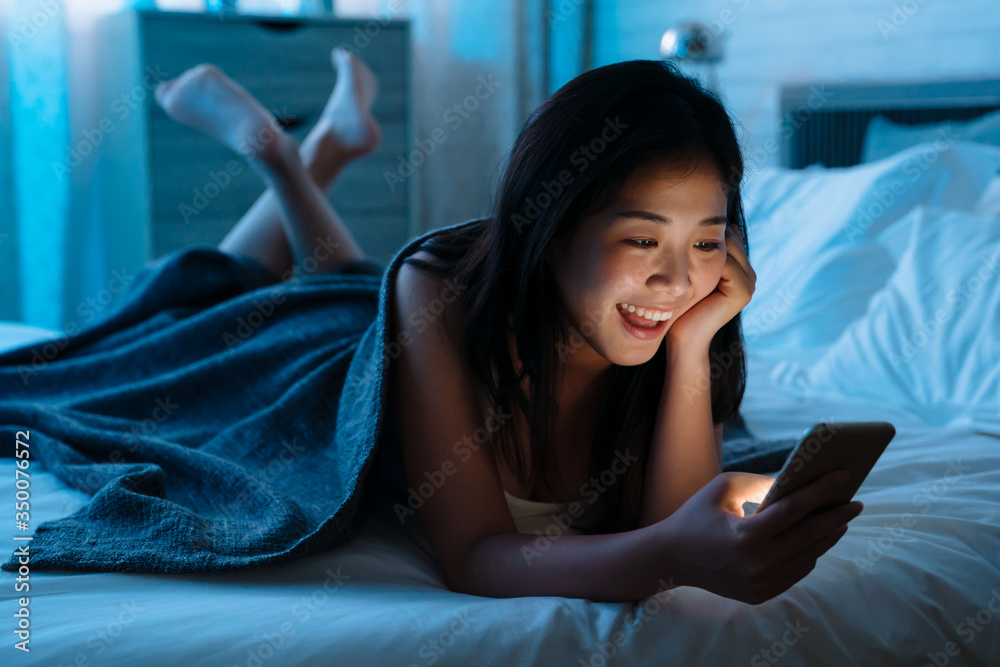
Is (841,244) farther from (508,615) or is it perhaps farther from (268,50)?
(268,50)

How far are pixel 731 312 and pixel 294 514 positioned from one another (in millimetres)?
511

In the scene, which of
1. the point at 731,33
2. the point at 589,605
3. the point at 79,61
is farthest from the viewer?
the point at 79,61

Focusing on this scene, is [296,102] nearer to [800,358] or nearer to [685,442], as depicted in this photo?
[800,358]

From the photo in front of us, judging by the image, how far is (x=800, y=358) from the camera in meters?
1.70

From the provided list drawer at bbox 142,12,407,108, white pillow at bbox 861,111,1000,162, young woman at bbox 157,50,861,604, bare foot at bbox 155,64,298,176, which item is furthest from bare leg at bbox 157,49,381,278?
white pillow at bbox 861,111,1000,162

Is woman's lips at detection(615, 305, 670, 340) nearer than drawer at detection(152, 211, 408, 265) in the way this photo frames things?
Yes

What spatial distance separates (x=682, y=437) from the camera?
96 centimetres

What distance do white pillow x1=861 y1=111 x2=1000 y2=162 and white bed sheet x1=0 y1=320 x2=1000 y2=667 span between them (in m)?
1.38

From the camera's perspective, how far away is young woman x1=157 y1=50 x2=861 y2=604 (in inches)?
30.5

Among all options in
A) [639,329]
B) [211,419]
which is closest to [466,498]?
[639,329]

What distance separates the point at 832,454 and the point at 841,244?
1.35 meters

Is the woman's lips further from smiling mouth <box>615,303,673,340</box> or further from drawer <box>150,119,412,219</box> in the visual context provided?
drawer <box>150,119,412,219</box>

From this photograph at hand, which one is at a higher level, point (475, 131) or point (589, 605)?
point (475, 131)

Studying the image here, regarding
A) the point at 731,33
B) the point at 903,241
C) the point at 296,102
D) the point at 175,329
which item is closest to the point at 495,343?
the point at 175,329
